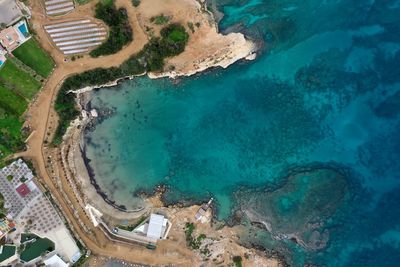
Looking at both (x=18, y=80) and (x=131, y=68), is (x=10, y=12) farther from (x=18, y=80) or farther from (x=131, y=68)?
(x=131, y=68)

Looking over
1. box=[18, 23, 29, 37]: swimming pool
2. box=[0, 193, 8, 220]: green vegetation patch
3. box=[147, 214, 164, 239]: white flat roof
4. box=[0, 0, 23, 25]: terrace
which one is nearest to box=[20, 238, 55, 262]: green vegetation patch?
box=[0, 193, 8, 220]: green vegetation patch

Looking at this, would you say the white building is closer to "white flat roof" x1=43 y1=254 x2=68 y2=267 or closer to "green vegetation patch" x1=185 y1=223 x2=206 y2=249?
"green vegetation patch" x1=185 y1=223 x2=206 y2=249

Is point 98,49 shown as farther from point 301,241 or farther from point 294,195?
point 301,241

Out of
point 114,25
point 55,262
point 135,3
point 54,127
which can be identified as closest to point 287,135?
point 135,3

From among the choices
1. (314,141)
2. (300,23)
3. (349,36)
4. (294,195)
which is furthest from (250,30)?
(294,195)

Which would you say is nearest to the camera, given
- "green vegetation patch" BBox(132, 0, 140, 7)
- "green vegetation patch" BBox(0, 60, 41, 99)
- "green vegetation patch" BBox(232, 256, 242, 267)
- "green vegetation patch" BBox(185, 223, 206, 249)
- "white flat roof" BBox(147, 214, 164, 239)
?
"green vegetation patch" BBox(132, 0, 140, 7)

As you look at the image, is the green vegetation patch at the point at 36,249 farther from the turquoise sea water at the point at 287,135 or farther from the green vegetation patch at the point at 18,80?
the green vegetation patch at the point at 18,80

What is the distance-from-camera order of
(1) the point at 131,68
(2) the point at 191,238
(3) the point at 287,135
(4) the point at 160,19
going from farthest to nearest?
(2) the point at 191,238 < (3) the point at 287,135 < (1) the point at 131,68 < (4) the point at 160,19
